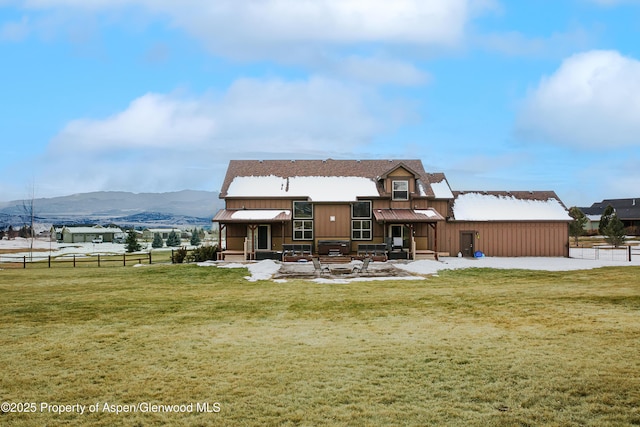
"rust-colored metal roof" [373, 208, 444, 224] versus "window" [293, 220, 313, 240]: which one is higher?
"rust-colored metal roof" [373, 208, 444, 224]

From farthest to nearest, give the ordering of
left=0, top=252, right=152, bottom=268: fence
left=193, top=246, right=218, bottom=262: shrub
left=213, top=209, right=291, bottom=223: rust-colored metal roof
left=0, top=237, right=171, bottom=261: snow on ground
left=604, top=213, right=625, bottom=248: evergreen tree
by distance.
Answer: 1. left=0, top=237, right=171, bottom=261: snow on ground
2. left=604, top=213, right=625, bottom=248: evergreen tree
3. left=193, top=246, right=218, bottom=262: shrub
4. left=0, top=252, right=152, bottom=268: fence
5. left=213, top=209, right=291, bottom=223: rust-colored metal roof

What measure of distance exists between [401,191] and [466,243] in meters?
5.63

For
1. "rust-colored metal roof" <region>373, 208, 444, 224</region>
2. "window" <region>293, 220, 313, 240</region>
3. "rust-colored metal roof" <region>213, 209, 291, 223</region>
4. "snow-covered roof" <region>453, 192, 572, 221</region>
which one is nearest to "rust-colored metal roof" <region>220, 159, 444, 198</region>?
"rust-colored metal roof" <region>373, 208, 444, 224</region>

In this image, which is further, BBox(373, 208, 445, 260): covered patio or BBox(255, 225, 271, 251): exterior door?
BBox(255, 225, 271, 251): exterior door

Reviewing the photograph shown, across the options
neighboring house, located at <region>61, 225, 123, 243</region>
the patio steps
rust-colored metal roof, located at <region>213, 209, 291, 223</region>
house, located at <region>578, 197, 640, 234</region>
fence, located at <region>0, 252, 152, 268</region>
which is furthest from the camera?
neighboring house, located at <region>61, 225, 123, 243</region>

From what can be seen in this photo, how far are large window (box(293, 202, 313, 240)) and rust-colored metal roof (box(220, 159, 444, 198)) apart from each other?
341cm

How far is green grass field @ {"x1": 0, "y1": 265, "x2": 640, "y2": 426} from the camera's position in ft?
18.5

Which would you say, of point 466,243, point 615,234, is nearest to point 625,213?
point 615,234

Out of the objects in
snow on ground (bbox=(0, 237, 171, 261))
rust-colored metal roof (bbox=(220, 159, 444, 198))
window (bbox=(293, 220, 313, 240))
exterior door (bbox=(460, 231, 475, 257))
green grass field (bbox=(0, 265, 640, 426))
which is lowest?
snow on ground (bbox=(0, 237, 171, 261))

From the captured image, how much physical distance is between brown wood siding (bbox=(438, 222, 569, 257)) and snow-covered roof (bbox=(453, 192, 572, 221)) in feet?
1.42

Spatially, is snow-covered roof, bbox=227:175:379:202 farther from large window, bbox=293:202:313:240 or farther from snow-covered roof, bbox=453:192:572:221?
snow-covered roof, bbox=453:192:572:221

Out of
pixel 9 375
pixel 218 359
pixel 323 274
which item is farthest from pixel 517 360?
pixel 323 274

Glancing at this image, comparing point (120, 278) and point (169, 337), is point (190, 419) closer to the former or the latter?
point (169, 337)

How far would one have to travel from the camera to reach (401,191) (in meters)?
30.1
